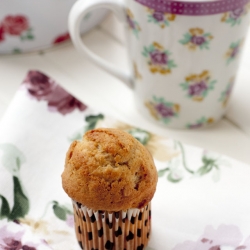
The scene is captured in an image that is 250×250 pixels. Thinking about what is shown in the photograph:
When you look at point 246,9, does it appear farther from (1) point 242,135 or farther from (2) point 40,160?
(2) point 40,160

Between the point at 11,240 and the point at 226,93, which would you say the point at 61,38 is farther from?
the point at 11,240

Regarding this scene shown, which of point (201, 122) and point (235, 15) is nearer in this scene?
point (235, 15)

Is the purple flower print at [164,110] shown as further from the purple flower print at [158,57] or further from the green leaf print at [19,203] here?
the green leaf print at [19,203]

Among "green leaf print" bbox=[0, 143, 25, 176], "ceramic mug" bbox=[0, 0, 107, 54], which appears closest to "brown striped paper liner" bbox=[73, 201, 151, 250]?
"green leaf print" bbox=[0, 143, 25, 176]

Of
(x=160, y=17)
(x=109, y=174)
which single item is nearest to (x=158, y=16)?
(x=160, y=17)

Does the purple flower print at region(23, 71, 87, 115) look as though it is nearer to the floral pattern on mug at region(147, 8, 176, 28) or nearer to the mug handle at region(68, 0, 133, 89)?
the mug handle at region(68, 0, 133, 89)

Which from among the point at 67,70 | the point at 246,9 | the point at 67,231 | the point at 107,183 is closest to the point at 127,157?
the point at 107,183
